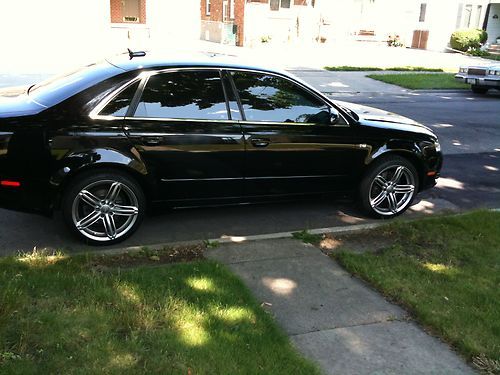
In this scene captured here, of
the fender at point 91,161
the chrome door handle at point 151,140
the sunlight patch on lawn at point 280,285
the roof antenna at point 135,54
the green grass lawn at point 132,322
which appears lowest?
the sunlight patch on lawn at point 280,285

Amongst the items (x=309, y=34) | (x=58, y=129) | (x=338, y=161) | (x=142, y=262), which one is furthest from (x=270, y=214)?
(x=309, y=34)

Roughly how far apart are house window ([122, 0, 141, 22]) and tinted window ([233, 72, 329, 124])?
32789 millimetres

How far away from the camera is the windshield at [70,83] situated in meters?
4.57

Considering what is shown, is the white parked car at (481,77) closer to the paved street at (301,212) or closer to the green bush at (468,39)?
the paved street at (301,212)

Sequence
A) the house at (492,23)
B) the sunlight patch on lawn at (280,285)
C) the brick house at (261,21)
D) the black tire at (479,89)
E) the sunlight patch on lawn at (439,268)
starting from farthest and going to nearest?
1. the house at (492,23)
2. the brick house at (261,21)
3. the black tire at (479,89)
4. the sunlight patch on lawn at (439,268)
5. the sunlight patch on lawn at (280,285)

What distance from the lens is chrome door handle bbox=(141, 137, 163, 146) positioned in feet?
15.1

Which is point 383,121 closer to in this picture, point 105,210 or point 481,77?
point 105,210

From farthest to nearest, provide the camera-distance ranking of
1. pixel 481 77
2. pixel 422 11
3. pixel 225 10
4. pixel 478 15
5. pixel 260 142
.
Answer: pixel 478 15 → pixel 422 11 → pixel 225 10 → pixel 481 77 → pixel 260 142

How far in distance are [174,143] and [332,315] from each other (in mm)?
2020

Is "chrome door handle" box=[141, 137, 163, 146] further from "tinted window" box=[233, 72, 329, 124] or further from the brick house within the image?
the brick house

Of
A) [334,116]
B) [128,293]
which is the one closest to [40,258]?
[128,293]

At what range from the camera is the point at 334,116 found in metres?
5.35

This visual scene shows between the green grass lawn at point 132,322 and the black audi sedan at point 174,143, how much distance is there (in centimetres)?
67

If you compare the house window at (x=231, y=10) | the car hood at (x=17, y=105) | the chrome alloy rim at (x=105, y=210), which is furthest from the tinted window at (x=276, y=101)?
the house window at (x=231, y=10)
